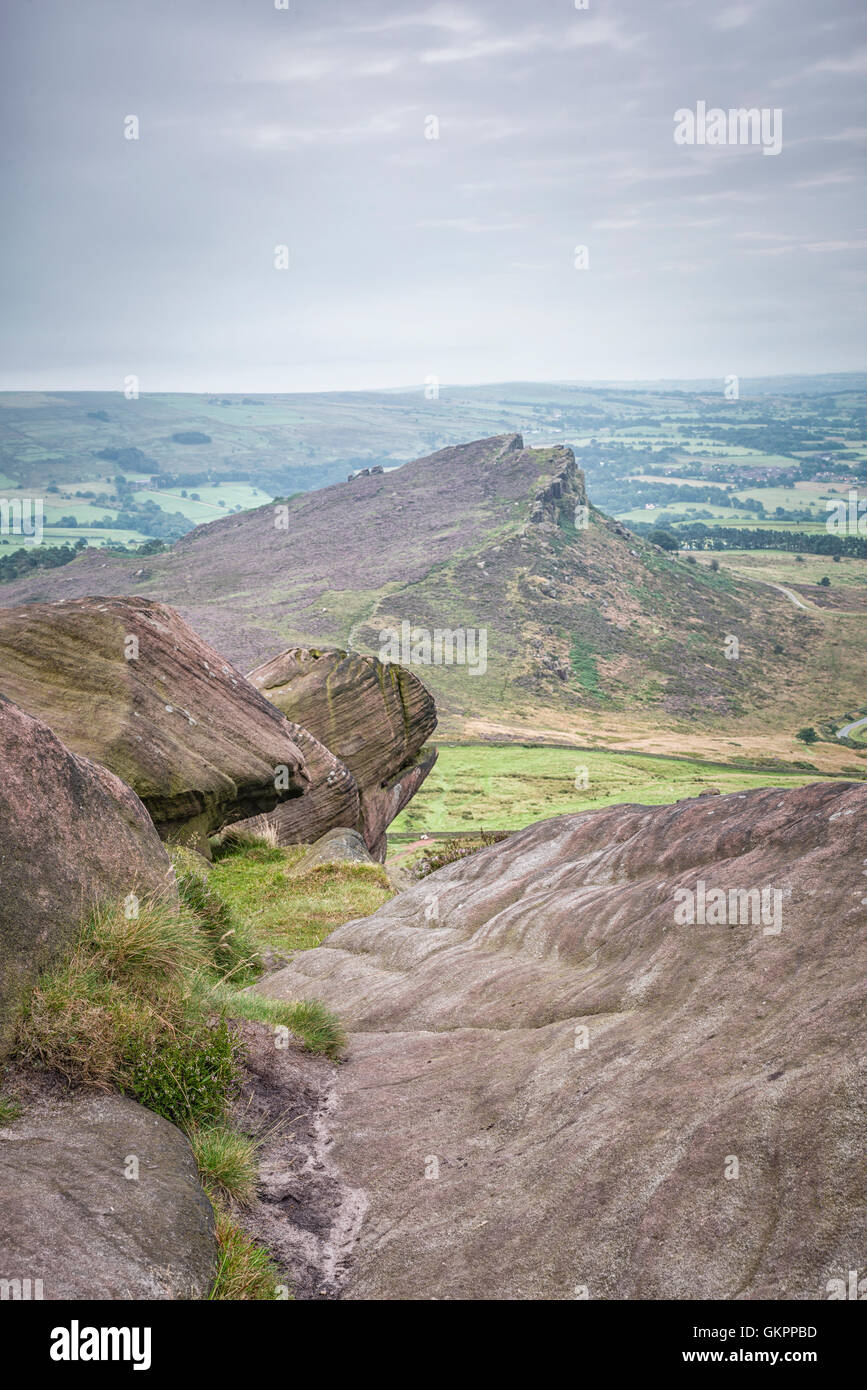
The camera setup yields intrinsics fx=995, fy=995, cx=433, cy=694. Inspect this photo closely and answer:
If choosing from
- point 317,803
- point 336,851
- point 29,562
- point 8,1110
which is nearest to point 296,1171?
point 8,1110

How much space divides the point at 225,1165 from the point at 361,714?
83.0ft

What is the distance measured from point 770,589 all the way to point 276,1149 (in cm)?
17973

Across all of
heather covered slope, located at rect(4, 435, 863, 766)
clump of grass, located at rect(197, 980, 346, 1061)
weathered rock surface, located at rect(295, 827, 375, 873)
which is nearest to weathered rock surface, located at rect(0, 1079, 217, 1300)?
clump of grass, located at rect(197, 980, 346, 1061)

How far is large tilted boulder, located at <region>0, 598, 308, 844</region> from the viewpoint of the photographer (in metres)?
16.2

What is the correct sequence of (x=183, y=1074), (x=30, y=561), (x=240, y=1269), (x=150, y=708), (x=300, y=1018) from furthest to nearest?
(x=30, y=561), (x=150, y=708), (x=300, y=1018), (x=183, y=1074), (x=240, y=1269)

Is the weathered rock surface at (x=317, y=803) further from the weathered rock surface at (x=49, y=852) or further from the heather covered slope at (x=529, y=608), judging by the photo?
the heather covered slope at (x=529, y=608)

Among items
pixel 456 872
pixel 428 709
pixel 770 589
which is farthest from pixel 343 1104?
pixel 770 589

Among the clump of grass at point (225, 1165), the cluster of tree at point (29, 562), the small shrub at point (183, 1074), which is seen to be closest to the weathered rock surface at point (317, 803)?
the small shrub at point (183, 1074)

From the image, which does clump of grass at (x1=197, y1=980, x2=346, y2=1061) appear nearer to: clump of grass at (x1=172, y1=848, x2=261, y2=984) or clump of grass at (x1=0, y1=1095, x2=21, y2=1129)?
clump of grass at (x1=172, y1=848, x2=261, y2=984)

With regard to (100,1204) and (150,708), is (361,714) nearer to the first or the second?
(150,708)

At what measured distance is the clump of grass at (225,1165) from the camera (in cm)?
760

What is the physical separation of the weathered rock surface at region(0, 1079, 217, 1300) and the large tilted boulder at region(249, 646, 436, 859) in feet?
74.5

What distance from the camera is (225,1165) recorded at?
7.70 meters
